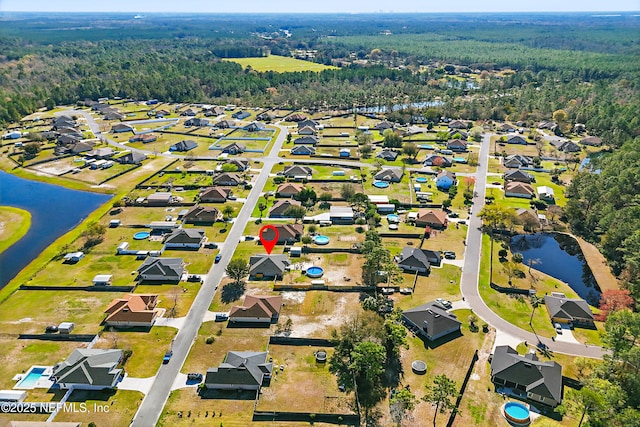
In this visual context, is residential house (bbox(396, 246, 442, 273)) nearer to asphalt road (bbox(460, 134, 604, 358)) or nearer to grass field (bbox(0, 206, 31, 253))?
asphalt road (bbox(460, 134, 604, 358))

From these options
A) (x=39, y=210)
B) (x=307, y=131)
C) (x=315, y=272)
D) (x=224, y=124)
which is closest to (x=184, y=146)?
(x=224, y=124)

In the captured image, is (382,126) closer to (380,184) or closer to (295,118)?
(295,118)

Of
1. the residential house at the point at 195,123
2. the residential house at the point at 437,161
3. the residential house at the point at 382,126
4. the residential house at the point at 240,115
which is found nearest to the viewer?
the residential house at the point at 437,161

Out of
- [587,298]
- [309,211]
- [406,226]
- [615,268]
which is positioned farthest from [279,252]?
[615,268]

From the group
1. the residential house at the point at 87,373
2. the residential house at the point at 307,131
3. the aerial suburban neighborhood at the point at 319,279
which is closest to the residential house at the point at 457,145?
the aerial suburban neighborhood at the point at 319,279

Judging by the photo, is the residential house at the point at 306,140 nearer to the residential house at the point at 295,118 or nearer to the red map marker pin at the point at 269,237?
the residential house at the point at 295,118

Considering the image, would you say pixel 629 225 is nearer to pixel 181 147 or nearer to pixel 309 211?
pixel 309 211
